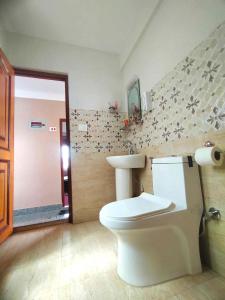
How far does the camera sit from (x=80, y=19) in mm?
1878

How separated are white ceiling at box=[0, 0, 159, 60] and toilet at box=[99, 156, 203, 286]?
1722mm

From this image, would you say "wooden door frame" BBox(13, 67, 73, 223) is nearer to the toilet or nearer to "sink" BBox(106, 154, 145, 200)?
"sink" BBox(106, 154, 145, 200)

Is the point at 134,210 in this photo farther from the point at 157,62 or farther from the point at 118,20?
the point at 118,20

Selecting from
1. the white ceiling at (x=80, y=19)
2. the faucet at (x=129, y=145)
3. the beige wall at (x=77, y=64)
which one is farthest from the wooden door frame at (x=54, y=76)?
the faucet at (x=129, y=145)

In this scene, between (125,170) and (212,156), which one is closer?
(212,156)

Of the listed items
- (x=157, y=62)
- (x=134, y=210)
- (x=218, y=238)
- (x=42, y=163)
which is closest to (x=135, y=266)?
(x=134, y=210)

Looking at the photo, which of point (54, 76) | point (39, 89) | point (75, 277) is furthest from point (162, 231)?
point (39, 89)

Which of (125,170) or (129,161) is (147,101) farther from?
(125,170)

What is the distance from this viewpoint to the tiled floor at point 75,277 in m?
0.90

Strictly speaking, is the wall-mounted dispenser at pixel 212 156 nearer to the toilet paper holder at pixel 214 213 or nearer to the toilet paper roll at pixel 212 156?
the toilet paper roll at pixel 212 156

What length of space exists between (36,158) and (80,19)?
2.31m

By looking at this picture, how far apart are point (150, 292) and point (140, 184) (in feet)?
3.79

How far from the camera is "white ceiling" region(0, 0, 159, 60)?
1.69m

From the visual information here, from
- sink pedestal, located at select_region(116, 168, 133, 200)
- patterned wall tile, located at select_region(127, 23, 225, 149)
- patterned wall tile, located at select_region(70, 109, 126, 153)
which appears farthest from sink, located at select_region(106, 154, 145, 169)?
patterned wall tile, located at select_region(70, 109, 126, 153)
